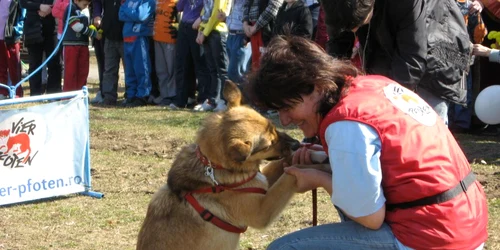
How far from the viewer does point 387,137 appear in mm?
3066

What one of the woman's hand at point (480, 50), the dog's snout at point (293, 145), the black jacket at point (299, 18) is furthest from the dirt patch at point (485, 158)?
the dog's snout at point (293, 145)

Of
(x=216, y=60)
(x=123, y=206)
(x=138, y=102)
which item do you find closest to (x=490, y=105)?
(x=123, y=206)

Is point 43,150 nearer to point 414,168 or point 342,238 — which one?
point 342,238

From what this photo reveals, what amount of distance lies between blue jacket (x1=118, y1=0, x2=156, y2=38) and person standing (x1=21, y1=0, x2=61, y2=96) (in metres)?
1.66

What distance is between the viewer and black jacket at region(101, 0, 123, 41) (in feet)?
43.7

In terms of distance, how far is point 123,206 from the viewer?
22.8ft

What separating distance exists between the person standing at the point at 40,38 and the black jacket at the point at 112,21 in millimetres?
1112

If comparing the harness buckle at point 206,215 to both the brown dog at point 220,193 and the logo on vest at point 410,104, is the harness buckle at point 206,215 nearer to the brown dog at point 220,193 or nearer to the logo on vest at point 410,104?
the brown dog at point 220,193

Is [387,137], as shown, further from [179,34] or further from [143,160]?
[179,34]

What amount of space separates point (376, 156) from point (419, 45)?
117 cm

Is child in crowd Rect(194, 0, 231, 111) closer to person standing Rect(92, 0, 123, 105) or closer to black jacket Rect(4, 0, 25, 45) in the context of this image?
person standing Rect(92, 0, 123, 105)

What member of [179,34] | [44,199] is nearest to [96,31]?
[179,34]

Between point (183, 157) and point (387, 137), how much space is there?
1.74 metres


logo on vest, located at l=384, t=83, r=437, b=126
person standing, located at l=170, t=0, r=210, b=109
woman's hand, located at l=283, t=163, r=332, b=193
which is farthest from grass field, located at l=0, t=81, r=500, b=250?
logo on vest, located at l=384, t=83, r=437, b=126
